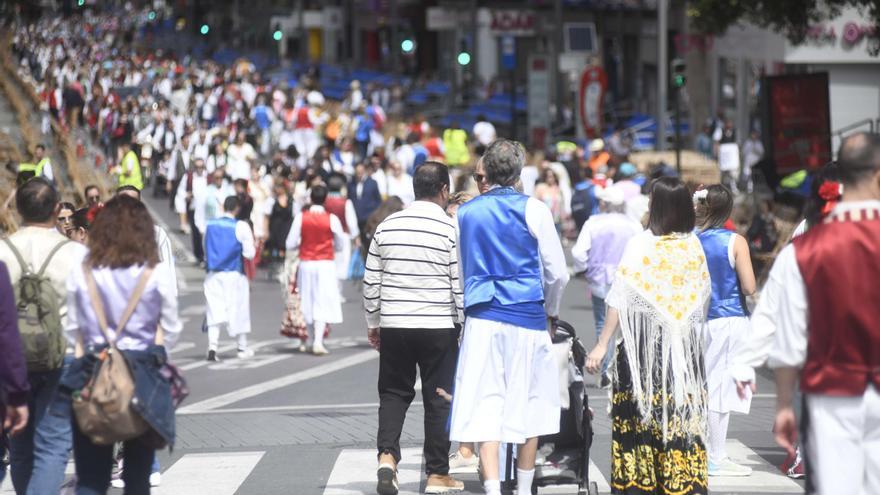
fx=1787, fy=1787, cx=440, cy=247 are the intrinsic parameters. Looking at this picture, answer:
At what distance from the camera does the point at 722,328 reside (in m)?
9.77

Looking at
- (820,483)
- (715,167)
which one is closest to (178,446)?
(820,483)

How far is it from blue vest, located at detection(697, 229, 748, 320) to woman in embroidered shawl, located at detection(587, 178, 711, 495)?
1.09 m

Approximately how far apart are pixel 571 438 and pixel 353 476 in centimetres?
171

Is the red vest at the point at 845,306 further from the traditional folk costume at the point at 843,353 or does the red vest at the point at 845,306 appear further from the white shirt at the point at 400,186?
the white shirt at the point at 400,186

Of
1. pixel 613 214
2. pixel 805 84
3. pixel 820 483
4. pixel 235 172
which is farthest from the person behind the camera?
pixel 235 172

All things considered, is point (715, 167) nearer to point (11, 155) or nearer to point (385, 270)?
point (11, 155)

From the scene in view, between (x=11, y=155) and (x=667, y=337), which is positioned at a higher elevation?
(x=11, y=155)

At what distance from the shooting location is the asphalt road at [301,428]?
9.92 metres

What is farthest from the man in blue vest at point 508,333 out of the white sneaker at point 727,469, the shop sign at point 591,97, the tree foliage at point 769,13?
the shop sign at point 591,97

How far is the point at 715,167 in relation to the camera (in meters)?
32.0

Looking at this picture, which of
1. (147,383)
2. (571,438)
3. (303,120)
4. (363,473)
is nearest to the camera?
(147,383)

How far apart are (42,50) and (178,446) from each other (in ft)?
212

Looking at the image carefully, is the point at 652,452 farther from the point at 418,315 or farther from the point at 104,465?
the point at 104,465

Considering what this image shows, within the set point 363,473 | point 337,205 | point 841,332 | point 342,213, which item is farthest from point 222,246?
point 841,332
